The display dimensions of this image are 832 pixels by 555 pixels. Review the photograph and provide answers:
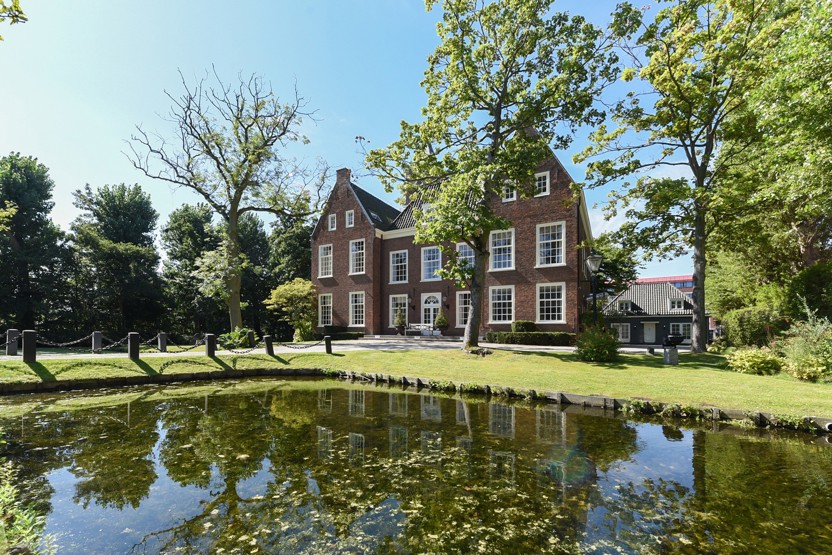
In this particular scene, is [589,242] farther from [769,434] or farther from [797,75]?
[769,434]

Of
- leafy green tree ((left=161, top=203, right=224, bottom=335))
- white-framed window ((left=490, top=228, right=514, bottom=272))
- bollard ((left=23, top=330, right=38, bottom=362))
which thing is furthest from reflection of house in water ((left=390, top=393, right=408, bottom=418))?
leafy green tree ((left=161, top=203, right=224, bottom=335))

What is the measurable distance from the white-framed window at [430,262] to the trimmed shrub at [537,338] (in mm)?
6625

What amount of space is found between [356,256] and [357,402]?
20.9m

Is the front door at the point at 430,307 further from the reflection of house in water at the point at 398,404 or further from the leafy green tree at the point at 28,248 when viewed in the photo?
the leafy green tree at the point at 28,248

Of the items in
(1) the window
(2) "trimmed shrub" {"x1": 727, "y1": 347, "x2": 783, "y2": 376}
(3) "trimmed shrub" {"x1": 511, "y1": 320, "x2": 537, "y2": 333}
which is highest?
(1) the window

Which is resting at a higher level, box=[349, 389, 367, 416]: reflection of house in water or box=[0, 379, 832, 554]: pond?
box=[0, 379, 832, 554]: pond

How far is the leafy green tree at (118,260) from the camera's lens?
29.4m

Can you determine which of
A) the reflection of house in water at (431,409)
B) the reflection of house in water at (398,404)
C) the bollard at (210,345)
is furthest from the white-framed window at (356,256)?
the reflection of house in water at (431,409)

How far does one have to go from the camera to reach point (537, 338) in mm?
21438

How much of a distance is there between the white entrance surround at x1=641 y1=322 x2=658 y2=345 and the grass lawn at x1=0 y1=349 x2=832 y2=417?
2201 cm

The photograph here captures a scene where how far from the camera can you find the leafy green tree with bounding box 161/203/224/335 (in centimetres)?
3400

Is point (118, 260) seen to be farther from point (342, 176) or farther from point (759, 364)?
point (759, 364)

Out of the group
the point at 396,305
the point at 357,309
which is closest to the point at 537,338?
the point at 396,305

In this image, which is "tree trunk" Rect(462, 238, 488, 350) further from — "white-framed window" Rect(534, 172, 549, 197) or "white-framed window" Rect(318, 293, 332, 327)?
"white-framed window" Rect(318, 293, 332, 327)
